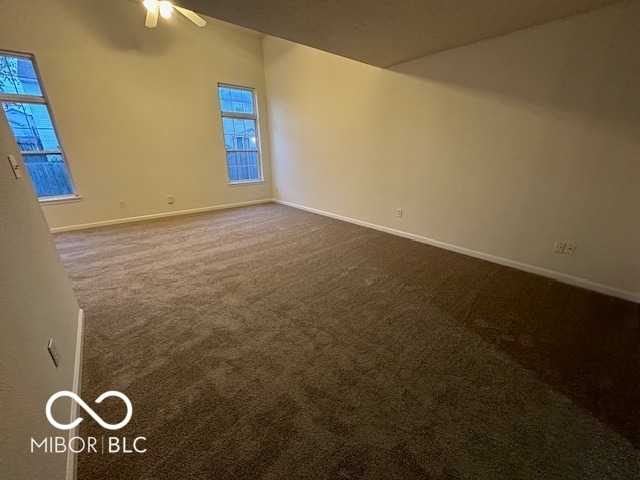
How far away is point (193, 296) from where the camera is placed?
2.31 metres

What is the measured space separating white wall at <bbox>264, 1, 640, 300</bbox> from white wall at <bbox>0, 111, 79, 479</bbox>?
355 centimetres

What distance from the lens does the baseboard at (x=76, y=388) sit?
1.04m

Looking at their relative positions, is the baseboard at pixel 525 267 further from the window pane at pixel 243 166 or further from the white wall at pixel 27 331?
the white wall at pixel 27 331

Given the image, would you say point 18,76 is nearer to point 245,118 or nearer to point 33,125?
point 33,125

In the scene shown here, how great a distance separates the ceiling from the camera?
1.86 meters

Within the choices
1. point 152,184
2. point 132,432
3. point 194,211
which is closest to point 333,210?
point 194,211

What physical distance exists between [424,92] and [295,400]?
11.2 feet

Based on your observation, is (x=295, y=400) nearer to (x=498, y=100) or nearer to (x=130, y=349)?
(x=130, y=349)

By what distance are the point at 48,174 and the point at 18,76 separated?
1.24 metres

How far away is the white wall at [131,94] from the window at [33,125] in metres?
0.15

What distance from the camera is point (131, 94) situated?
13.4 ft

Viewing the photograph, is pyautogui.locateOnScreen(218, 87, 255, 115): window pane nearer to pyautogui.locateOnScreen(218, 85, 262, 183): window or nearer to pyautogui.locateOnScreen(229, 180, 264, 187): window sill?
pyautogui.locateOnScreen(218, 85, 262, 183): window

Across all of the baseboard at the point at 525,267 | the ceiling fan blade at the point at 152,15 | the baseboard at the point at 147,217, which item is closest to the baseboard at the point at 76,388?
the baseboard at the point at 147,217

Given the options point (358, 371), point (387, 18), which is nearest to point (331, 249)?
point (358, 371)
